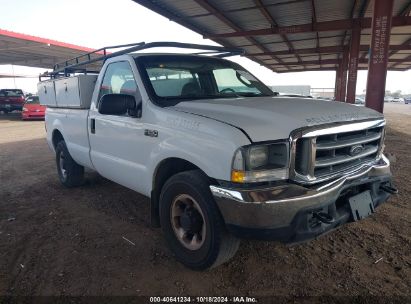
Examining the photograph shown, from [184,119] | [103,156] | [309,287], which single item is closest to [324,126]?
[184,119]

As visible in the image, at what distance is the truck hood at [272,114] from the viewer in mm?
2395

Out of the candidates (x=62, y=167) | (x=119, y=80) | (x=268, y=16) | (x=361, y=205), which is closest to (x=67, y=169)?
(x=62, y=167)

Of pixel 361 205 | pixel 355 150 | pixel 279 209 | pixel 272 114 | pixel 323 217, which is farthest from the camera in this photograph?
pixel 355 150

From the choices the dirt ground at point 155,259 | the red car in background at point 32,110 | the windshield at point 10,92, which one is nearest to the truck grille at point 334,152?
the dirt ground at point 155,259

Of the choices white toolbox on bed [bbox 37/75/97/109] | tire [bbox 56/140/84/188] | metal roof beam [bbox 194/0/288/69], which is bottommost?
tire [bbox 56/140/84/188]

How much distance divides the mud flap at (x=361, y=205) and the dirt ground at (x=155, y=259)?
0.54 m

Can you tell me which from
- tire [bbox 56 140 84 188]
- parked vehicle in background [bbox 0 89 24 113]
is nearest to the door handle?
tire [bbox 56 140 84 188]

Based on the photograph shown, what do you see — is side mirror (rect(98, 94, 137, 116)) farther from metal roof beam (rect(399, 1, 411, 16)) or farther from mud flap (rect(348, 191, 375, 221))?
metal roof beam (rect(399, 1, 411, 16))

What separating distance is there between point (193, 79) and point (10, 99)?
2421cm

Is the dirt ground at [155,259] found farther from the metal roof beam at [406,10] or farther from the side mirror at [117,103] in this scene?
the metal roof beam at [406,10]

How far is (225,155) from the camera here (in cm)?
237

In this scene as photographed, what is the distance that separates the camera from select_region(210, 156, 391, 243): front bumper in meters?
2.28

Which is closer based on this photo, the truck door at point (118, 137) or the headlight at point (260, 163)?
the headlight at point (260, 163)

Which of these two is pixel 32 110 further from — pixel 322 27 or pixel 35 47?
pixel 322 27
